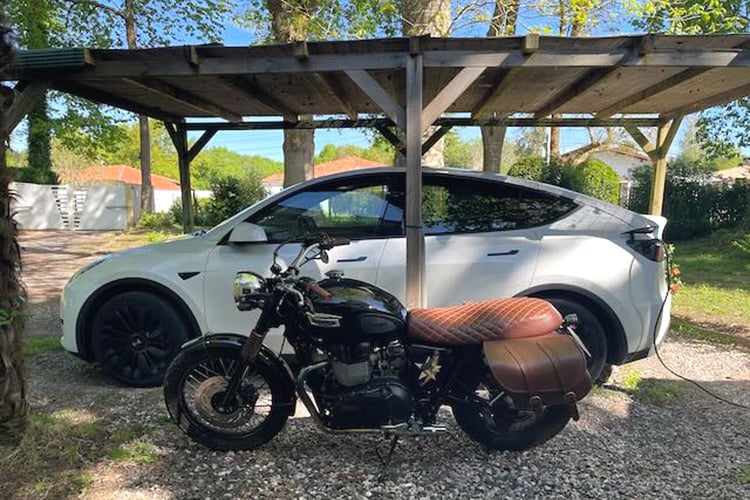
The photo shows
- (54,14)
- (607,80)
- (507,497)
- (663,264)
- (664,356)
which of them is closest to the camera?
(507,497)

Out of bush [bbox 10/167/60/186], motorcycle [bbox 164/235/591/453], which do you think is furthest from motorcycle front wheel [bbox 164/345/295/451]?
bush [bbox 10/167/60/186]

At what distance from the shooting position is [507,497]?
2.61 metres

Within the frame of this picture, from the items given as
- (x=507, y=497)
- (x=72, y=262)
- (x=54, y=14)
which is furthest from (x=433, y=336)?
(x=54, y=14)

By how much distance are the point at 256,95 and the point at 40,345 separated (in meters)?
3.13

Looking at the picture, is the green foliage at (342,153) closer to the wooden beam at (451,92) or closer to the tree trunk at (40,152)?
the tree trunk at (40,152)

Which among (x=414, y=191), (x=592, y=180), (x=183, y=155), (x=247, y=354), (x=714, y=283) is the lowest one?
(x=714, y=283)

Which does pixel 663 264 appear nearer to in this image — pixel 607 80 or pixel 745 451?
pixel 745 451

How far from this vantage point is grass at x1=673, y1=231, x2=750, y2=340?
635 centimetres

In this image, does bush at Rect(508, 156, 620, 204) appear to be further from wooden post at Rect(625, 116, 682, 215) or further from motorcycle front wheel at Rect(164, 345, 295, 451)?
motorcycle front wheel at Rect(164, 345, 295, 451)

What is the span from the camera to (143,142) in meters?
18.5

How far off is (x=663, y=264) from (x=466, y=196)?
146 centimetres

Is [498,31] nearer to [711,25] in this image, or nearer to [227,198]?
[711,25]

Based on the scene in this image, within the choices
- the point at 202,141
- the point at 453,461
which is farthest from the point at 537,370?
the point at 202,141

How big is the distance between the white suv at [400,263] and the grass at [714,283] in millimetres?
2975
